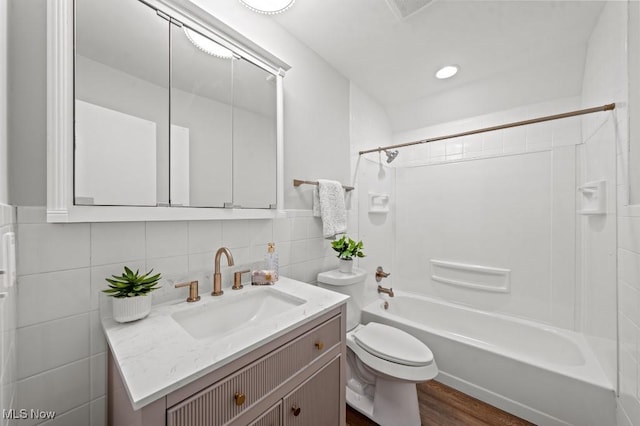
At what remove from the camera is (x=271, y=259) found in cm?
136

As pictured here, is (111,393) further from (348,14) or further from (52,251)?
(348,14)

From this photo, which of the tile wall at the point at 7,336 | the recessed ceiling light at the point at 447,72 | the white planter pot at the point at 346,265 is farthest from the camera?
the recessed ceiling light at the point at 447,72

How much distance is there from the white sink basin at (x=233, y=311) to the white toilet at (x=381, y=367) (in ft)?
1.71

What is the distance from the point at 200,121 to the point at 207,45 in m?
0.37

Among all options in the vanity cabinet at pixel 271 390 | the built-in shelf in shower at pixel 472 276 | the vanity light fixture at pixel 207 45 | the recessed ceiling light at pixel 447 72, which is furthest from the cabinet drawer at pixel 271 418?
the recessed ceiling light at pixel 447 72

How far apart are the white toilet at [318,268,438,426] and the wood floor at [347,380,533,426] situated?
11cm

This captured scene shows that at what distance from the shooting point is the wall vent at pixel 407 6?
4.29ft

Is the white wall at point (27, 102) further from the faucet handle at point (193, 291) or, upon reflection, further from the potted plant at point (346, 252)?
the potted plant at point (346, 252)

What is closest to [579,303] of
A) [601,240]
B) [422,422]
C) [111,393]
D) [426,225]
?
[601,240]

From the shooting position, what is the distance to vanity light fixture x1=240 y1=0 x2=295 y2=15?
1256mm

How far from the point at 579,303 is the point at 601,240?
659 mm

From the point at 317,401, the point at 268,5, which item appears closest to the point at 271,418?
the point at 317,401

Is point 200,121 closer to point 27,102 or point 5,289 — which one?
point 27,102

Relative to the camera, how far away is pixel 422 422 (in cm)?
146
